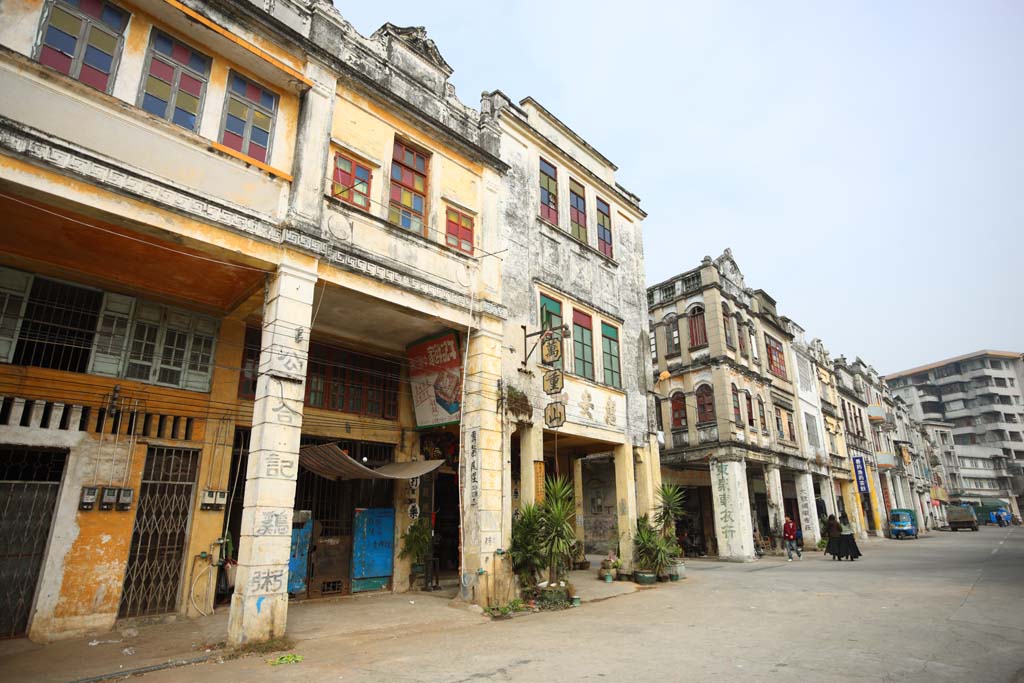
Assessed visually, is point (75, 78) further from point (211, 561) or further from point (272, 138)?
point (211, 561)

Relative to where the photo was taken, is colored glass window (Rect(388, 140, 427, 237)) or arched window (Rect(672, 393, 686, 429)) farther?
arched window (Rect(672, 393, 686, 429))

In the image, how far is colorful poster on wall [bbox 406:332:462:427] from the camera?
42.4ft

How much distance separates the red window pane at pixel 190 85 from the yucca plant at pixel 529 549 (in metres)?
10.2

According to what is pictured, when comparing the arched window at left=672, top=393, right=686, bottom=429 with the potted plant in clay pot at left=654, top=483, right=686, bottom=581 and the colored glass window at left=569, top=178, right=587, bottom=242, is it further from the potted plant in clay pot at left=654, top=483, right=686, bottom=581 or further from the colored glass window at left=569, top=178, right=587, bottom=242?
the colored glass window at left=569, top=178, right=587, bottom=242

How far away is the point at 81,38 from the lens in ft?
26.6

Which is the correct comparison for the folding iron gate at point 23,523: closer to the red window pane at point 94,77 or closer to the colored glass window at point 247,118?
the red window pane at point 94,77

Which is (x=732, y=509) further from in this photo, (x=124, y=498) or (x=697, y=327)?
(x=124, y=498)

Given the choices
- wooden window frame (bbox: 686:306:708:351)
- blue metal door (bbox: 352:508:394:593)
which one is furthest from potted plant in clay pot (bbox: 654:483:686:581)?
wooden window frame (bbox: 686:306:708:351)

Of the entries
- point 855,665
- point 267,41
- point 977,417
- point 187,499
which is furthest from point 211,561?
point 977,417

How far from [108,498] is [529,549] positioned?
312 inches

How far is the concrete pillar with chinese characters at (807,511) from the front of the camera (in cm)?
2831

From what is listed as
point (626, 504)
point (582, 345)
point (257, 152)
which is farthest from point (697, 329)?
point (257, 152)

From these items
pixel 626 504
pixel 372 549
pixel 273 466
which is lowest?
pixel 372 549

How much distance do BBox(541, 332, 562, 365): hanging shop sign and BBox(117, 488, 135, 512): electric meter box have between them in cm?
898
